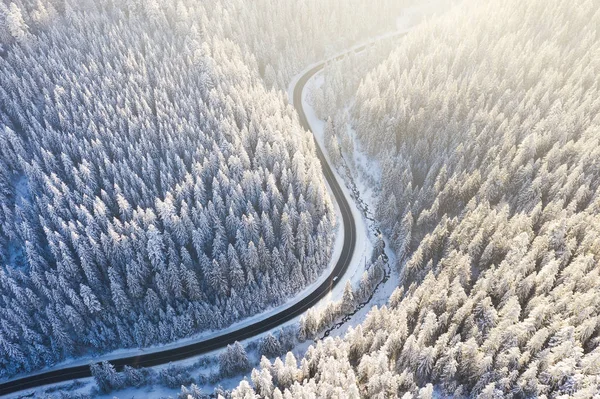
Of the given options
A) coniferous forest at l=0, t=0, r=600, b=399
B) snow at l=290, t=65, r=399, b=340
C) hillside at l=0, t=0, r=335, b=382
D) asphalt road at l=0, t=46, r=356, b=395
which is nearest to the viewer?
coniferous forest at l=0, t=0, r=600, b=399

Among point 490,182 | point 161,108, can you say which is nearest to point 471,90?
point 490,182

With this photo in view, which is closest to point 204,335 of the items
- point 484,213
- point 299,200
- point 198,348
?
point 198,348

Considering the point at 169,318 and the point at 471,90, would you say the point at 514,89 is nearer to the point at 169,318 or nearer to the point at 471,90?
the point at 471,90

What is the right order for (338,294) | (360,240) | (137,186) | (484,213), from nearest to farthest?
(484,213) < (338,294) < (137,186) < (360,240)

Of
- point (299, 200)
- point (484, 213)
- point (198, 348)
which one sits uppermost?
point (299, 200)

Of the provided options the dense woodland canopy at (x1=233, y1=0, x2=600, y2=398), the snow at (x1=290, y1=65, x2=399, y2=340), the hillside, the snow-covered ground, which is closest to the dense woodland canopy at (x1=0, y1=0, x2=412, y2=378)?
the hillside

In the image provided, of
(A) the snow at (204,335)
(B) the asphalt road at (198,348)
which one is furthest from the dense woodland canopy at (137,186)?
(B) the asphalt road at (198,348)

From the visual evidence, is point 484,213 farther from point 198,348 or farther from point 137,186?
point 137,186

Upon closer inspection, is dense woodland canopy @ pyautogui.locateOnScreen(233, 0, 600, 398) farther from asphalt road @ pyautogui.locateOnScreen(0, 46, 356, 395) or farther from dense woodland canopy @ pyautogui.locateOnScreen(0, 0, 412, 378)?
dense woodland canopy @ pyautogui.locateOnScreen(0, 0, 412, 378)

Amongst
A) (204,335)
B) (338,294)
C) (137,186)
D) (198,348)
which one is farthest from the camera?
(137,186)
